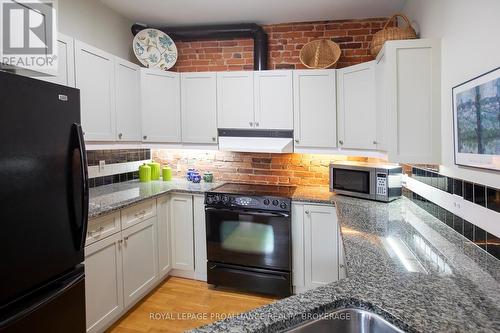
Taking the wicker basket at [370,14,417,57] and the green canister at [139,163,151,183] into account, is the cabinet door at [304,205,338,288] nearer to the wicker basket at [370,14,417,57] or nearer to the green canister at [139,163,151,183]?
the wicker basket at [370,14,417,57]

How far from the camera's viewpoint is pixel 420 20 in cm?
225

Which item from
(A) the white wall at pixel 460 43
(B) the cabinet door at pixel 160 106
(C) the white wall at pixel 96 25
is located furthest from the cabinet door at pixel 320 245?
(C) the white wall at pixel 96 25

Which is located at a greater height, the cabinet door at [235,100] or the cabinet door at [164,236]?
the cabinet door at [235,100]

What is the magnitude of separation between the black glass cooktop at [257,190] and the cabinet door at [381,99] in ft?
3.04

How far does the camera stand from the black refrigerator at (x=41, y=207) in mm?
1316

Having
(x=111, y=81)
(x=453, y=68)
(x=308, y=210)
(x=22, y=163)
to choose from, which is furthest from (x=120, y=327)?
(x=453, y=68)

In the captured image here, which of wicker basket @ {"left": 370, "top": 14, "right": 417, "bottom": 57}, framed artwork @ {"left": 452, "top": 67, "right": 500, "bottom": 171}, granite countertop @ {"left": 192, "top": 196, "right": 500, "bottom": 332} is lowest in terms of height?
granite countertop @ {"left": 192, "top": 196, "right": 500, "bottom": 332}

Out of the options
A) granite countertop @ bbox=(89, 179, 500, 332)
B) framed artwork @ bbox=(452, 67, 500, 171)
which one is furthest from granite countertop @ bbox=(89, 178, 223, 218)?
framed artwork @ bbox=(452, 67, 500, 171)

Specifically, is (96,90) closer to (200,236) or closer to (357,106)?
(200,236)

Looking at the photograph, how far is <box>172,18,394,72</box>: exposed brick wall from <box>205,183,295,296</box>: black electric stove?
1.52 meters

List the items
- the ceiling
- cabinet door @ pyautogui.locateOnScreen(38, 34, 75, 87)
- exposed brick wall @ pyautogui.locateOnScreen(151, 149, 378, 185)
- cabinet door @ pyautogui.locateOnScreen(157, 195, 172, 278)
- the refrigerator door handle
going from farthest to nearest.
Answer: exposed brick wall @ pyautogui.locateOnScreen(151, 149, 378, 185) < cabinet door @ pyautogui.locateOnScreen(157, 195, 172, 278) < the ceiling < cabinet door @ pyautogui.locateOnScreen(38, 34, 75, 87) < the refrigerator door handle

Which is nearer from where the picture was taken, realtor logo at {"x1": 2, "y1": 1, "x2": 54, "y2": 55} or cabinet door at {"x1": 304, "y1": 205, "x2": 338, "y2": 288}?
realtor logo at {"x1": 2, "y1": 1, "x2": 54, "y2": 55}

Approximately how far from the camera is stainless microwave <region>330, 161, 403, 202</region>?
2469 millimetres

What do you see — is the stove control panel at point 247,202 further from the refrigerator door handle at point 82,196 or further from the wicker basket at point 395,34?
the wicker basket at point 395,34
